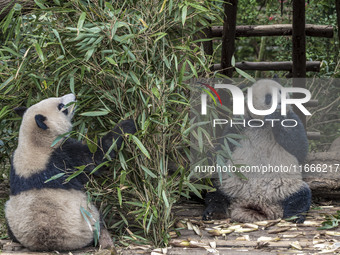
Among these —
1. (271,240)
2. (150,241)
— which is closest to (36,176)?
(150,241)

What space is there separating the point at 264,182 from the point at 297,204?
304 millimetres

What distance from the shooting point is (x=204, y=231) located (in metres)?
3.82

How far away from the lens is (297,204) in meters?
4.07

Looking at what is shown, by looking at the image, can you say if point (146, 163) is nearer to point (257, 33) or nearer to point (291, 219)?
point (291, 219)

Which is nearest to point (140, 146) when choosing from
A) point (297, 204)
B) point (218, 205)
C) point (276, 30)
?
point (218, 205)

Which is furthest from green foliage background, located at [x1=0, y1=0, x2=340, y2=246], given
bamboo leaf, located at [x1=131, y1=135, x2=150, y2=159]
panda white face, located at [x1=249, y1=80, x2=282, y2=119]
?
panda white face, located at [x1=249, y1=80, x2=282, y2=119]

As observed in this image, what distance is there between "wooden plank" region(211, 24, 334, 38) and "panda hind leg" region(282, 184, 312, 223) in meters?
2.82

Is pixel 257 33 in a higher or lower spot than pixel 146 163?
higher

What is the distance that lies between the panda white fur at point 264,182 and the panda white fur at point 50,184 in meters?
1.05

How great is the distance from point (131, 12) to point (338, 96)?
4.39 m

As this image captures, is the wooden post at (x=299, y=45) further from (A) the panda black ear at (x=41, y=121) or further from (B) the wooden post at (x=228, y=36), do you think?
(A) the panda black ear at (x=41, y=121)

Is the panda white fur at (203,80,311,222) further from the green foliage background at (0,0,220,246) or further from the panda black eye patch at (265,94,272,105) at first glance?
the green foliage background at (0,0,220,246)

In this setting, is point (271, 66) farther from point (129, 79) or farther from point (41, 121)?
point (41, 121)

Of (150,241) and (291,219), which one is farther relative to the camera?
(291,219)
